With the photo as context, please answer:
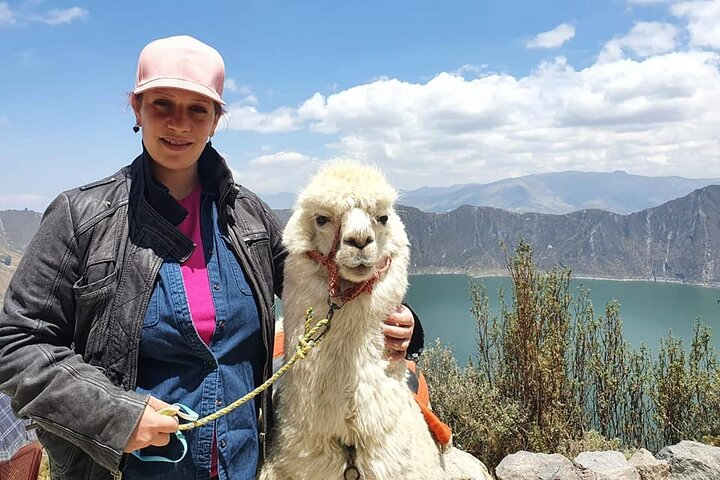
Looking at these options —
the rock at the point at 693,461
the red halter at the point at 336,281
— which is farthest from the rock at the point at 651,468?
the red halter at the point at 336,281

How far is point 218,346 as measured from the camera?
4.64 feet

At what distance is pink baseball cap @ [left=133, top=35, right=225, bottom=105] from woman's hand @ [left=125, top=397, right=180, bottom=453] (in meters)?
0.77

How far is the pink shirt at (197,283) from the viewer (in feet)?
4.53

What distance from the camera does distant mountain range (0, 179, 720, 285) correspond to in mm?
68625

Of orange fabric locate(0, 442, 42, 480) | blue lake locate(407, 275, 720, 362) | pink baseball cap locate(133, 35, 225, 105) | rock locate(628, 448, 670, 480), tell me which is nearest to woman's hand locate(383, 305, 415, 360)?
pink baseball cap locate(133, 35, 225, 105)

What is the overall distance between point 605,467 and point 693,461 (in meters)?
0.80

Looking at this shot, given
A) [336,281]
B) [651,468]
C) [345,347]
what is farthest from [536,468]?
[336,281]

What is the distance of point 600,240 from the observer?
3031 inches

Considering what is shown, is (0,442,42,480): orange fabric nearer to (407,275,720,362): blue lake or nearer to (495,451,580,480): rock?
(495,451,580,480): rock

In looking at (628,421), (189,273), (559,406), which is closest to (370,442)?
(189,273)

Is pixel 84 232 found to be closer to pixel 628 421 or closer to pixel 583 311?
pixel 583 311

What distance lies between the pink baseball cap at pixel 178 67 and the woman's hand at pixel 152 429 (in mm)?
770

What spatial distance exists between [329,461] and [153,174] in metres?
1.00

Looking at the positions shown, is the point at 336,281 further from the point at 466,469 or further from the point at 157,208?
the point at 466,469
